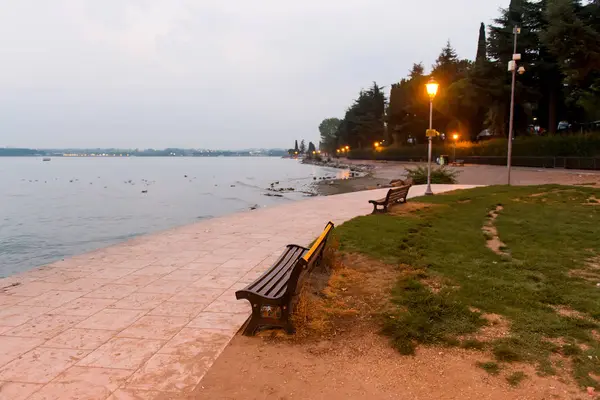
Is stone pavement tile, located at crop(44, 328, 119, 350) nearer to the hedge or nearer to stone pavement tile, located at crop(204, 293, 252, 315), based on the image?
stone pavement tile, located at crop(204, 293, 252, 315)

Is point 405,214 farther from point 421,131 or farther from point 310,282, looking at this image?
point 421,131

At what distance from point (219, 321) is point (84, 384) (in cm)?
169

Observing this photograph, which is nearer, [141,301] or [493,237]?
[141,301]

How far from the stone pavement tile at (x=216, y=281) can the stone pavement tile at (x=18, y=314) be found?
211cm

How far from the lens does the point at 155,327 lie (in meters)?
4.99

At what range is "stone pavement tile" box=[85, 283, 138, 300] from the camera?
242 inches

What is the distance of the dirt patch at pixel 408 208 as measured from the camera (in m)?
13.4

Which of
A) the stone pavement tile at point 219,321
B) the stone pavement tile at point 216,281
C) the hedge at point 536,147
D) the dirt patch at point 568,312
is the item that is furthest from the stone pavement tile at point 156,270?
the hedge at point 536,147

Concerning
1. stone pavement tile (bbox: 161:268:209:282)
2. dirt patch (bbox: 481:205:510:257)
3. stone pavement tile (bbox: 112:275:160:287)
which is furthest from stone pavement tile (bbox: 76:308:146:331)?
dirt patch (bbox: 481:205:510:257)

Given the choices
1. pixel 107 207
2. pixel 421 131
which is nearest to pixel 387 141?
pixel 421 131

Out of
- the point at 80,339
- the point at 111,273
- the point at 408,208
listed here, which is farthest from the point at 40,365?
the point at 408,208

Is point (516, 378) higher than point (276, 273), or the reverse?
point (276, 273)

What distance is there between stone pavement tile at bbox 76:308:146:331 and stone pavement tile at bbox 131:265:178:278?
1708 mm

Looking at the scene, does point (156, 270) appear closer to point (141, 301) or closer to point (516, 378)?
point (141, 301)
